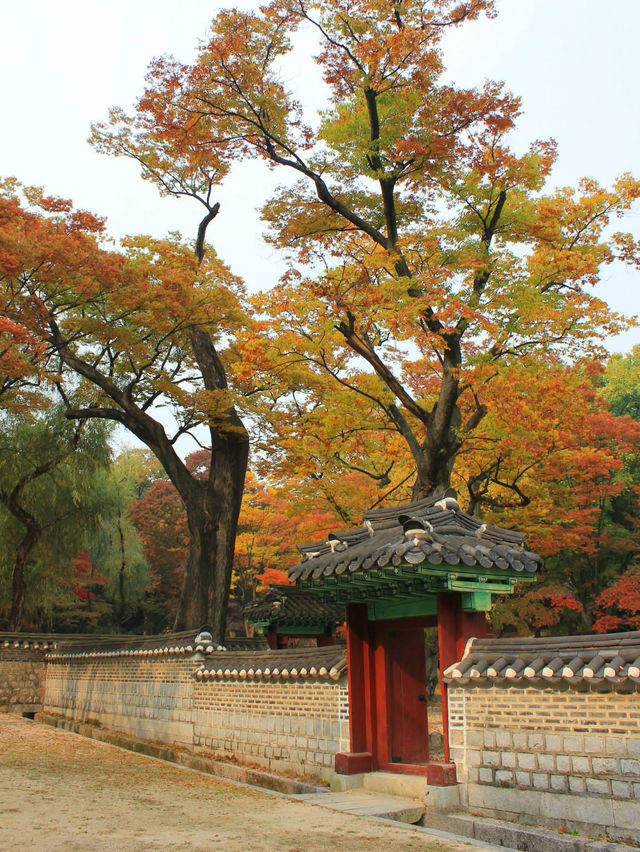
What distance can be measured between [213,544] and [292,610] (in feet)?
11.8

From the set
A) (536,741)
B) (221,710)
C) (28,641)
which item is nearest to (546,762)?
(536,741)

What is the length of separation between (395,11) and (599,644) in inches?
451

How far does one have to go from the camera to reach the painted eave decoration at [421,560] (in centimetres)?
835

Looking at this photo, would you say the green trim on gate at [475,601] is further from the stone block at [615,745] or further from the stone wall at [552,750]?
the stone block at [615,745]

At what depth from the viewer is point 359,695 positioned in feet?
32.4

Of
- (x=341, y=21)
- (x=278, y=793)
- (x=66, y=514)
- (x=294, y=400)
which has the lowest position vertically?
(x=278, y=793)

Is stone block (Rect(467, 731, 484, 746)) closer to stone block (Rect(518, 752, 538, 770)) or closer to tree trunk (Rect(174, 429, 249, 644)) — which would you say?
stone block (Rect(518, 752, 538, 770))

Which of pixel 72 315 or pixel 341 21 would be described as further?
pixel 72 315

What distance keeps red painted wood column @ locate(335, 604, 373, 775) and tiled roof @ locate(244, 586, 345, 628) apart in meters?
7.20

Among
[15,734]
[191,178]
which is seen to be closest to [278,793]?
[15,734]

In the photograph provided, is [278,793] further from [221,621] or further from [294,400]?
[294,400]

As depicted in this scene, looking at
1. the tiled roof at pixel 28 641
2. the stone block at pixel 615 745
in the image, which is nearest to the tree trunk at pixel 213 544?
the tiled roof at pixel 28 641

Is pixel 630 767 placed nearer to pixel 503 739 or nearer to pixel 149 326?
pixel 503 739

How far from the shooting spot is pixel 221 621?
19.8 metres
